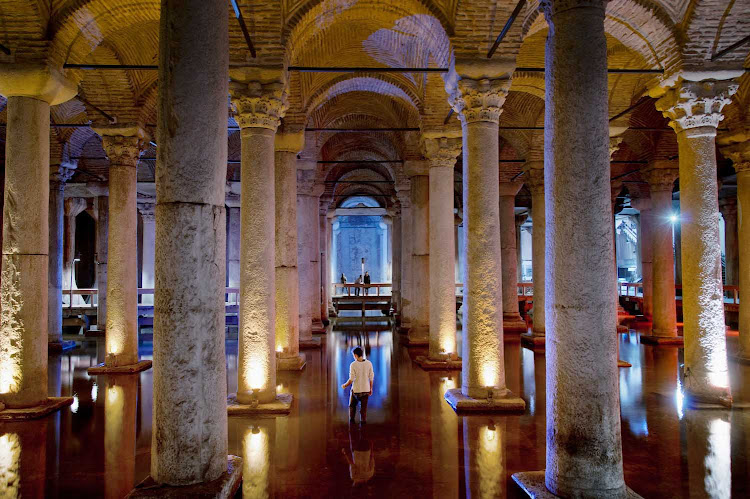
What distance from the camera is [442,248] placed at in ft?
32.1

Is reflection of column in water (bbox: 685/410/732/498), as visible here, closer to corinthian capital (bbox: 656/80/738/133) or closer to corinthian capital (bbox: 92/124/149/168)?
corinthian capital (bbox: 656/80/738/133)

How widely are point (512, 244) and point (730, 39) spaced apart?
33.6 ft

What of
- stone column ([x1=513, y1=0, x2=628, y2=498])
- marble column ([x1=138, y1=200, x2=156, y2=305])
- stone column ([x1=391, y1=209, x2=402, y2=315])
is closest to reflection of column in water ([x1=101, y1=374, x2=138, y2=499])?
stone column ([x1=513, y1=0, x2=628, y2=498])

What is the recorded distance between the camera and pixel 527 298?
22406 mm

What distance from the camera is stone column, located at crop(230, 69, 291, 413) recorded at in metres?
7.17

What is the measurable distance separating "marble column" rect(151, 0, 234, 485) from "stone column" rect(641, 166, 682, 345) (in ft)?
43.8

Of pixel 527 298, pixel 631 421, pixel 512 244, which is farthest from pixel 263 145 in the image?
pixel 527 298

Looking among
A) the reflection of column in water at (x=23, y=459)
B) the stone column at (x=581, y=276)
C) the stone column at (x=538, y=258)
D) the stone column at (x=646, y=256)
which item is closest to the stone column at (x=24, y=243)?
the reflection of column in water at (x=23, y=459)

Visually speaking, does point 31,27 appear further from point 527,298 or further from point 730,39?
point 527,298

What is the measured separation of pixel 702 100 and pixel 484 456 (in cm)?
638

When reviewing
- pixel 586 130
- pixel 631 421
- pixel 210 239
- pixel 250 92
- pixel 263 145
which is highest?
pixel 250 92

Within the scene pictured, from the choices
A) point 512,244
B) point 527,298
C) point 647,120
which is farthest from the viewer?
point 527,298

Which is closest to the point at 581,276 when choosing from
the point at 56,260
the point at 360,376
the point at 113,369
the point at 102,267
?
the point at 360,376

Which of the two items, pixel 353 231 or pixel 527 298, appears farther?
pixel 353 231
